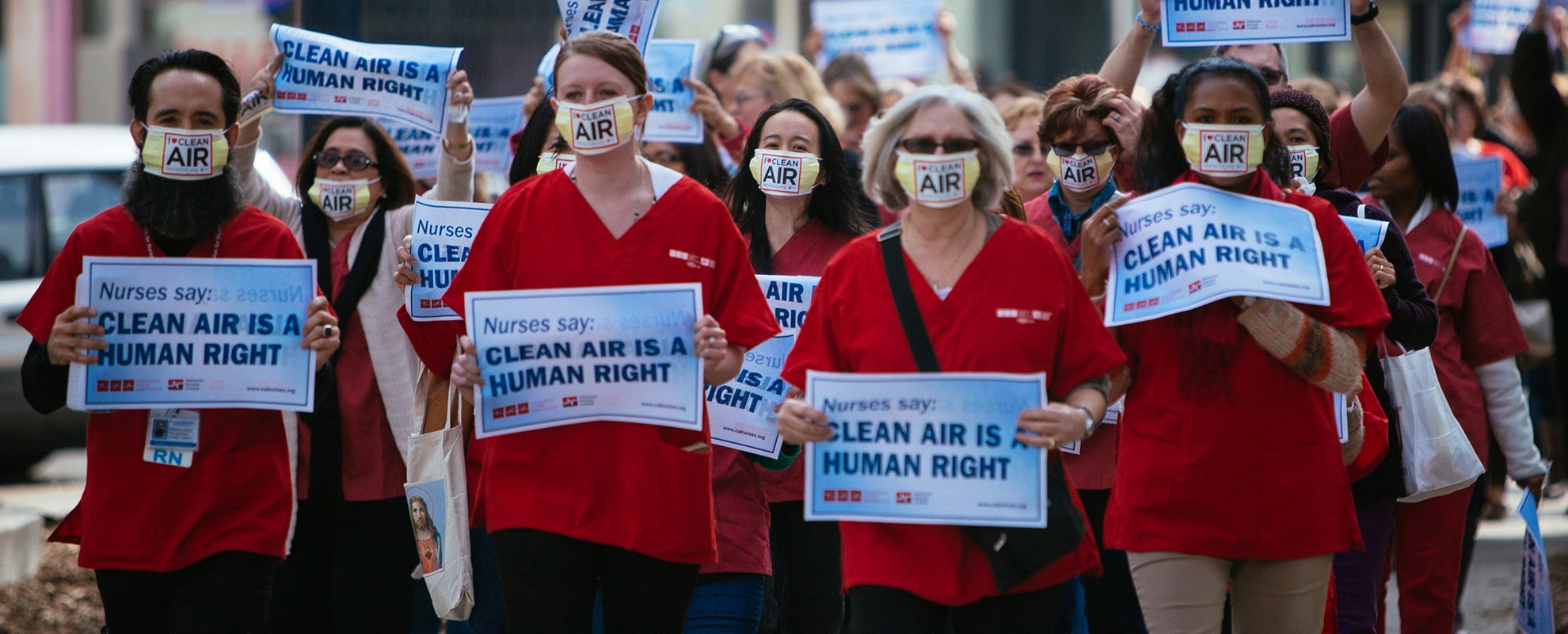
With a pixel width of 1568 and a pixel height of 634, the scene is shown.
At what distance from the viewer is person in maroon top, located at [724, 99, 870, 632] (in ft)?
18.9

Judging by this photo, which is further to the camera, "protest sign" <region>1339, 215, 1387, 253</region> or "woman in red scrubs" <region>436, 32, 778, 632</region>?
"protest sign" <region>1339, 215, 1387, 253</region>

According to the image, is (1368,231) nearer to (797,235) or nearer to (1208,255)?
(1208,255)

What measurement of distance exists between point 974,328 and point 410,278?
2.10m

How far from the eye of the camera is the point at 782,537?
5.82m

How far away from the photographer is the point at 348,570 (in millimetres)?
5680

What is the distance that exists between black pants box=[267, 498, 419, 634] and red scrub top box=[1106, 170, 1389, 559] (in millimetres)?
2534

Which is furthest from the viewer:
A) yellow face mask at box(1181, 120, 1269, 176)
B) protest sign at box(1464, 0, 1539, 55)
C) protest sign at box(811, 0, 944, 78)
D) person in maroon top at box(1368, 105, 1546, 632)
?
protest sign at box(1464, 0, 1539, 55)

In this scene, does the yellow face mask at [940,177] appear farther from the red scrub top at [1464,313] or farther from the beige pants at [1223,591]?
the red scrub top at [1464,313]

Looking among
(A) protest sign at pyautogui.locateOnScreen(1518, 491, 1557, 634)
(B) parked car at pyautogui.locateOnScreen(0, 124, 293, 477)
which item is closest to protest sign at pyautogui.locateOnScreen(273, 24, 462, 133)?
(B) parked car at pyautogui.locateOnScreen(0, 124, 293, 477)

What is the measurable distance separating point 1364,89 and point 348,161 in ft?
11.1

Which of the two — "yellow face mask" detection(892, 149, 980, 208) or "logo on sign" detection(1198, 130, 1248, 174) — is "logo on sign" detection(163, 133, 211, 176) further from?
"logo on sign" detection(1198, 130, 1248, 174)

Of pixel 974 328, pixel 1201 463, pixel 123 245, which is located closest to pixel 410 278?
pixel 123 245

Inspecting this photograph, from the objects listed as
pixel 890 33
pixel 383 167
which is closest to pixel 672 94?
pixel 383 167

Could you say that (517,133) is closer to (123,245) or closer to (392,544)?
(392,544)
